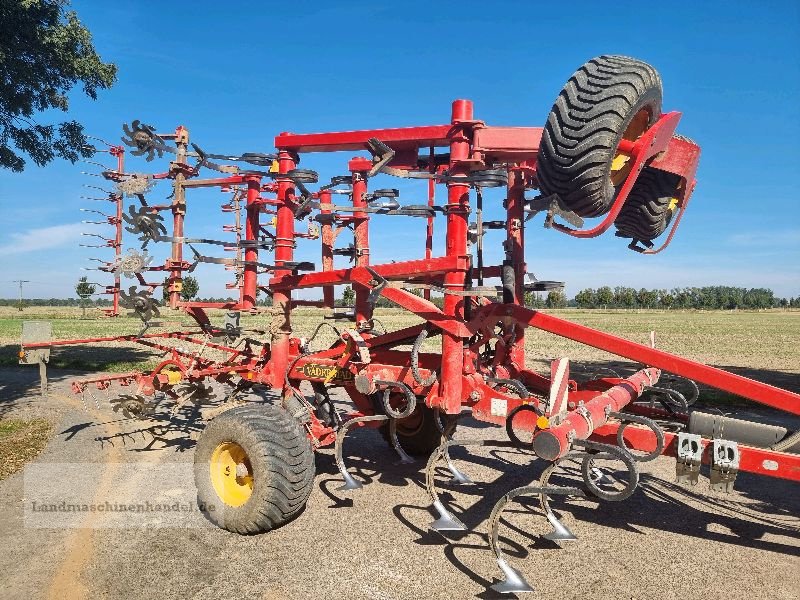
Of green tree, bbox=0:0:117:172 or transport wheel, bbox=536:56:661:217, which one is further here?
green tree, bbox=0:0:117:172

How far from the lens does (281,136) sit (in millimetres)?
5492

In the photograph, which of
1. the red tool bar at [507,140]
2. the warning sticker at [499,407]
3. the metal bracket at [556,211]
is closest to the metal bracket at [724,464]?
the warning sticker at [499,407]

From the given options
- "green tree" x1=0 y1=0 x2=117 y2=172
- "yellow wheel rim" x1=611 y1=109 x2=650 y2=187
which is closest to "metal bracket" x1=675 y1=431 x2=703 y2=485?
"yellow wheel rim" x1=611 y1=109 x2=650 y2=187

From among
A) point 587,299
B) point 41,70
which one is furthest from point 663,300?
point 41,70

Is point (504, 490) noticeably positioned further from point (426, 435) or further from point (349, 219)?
point (349, 219)

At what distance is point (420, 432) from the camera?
669 centimetres

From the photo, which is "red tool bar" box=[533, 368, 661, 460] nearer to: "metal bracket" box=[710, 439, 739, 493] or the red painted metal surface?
the red painted metal surface

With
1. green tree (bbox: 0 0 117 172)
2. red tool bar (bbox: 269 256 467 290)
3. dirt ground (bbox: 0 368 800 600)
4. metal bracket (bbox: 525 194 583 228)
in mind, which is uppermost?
green tree (bbox: 0 0 117 172)

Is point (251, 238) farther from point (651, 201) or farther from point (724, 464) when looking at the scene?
point (724, 464)

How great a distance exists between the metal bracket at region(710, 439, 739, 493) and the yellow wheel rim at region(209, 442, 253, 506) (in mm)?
3569

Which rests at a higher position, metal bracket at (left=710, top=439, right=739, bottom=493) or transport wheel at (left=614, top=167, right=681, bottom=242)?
transport wheel at (left=614, top=167, right=681, bottom=242)

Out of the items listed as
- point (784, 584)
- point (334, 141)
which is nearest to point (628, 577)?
point (784, 584)

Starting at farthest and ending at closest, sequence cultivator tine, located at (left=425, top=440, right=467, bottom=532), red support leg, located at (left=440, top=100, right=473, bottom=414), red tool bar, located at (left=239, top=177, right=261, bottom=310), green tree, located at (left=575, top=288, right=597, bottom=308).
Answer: green tree, located at (left=575, top=288, right=597, bottom=308), red tool bar, located at (left=239, top=177, right=261, bottom=310), red support leg, located at (left=440, top=100, right=473, bottom=414), cultivator tine, located at (left=425, top=440, right=467, bottom=532)

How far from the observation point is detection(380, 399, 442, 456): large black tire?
6652mm
